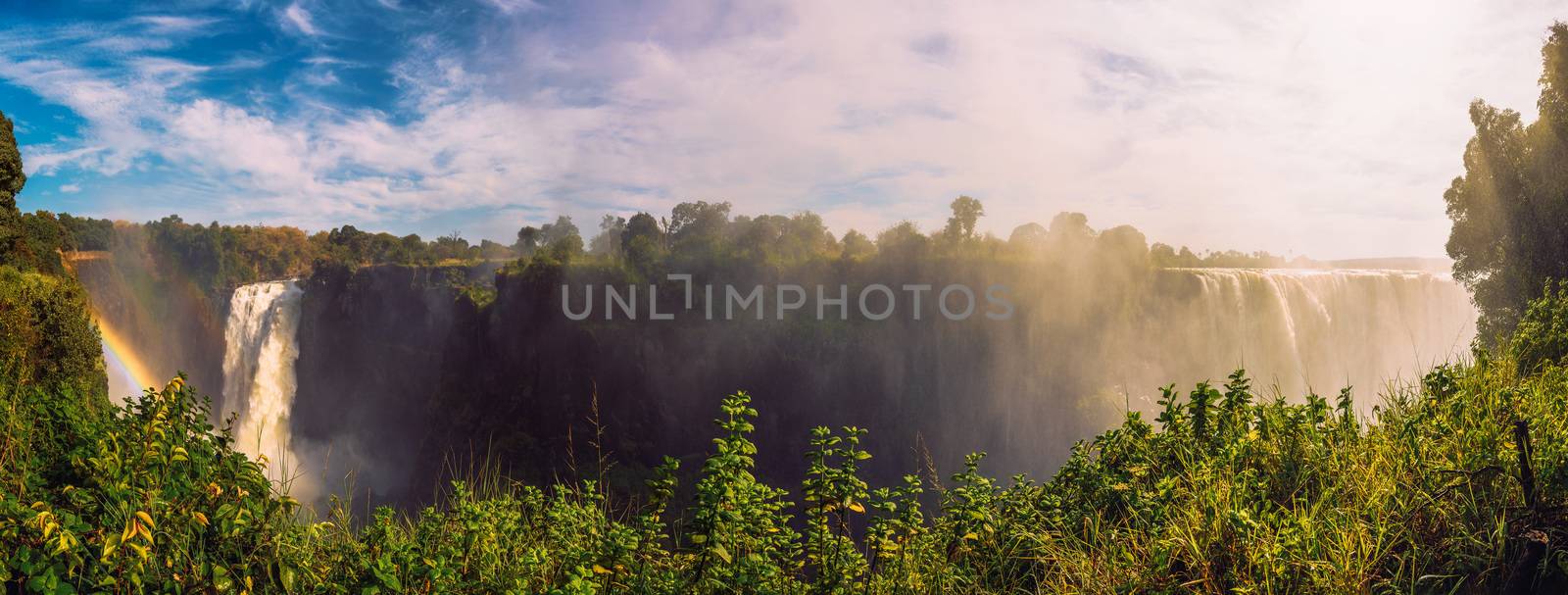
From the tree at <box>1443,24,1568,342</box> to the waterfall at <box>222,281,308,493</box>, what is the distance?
185 ft

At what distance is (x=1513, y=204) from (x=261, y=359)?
61.0 metres

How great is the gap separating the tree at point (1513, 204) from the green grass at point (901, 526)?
558 inches

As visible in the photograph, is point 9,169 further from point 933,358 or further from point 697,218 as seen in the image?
point 697,218

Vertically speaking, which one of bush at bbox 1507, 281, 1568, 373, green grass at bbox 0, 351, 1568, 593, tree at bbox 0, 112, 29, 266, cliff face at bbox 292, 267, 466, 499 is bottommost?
cliff face at bbox 292, 267, 466, 499

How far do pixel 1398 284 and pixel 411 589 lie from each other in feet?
149

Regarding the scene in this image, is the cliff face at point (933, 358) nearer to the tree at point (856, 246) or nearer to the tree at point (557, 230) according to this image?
the tree at point (856, 246)

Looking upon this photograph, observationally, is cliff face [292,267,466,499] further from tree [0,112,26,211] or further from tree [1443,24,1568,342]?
tree [1443,24,1568,342]

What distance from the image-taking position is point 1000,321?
3778cm

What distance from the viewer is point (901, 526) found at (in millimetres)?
4340

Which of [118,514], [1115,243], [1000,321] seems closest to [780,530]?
[118,514]

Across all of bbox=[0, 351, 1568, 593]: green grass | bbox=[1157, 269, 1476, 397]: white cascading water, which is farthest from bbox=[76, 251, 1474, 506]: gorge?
bbox=[0, 351, 1568, 593]: green grass

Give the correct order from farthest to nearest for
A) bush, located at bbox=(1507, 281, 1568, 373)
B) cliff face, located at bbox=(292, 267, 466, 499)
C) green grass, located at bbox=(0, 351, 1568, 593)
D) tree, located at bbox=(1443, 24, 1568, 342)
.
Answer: cliff face, located at bbox=(292, 267, 466, 499)
tree, located at bbox=(1443, 24, 1568, 342)
bush, located at bbox=(1507, 281, 1568, 373)
green grass, located at bbox=(0, 351, 1568, 593)

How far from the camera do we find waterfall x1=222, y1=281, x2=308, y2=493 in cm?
4716

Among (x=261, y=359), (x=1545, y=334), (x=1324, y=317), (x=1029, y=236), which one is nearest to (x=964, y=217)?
(x=1029, y=236)
